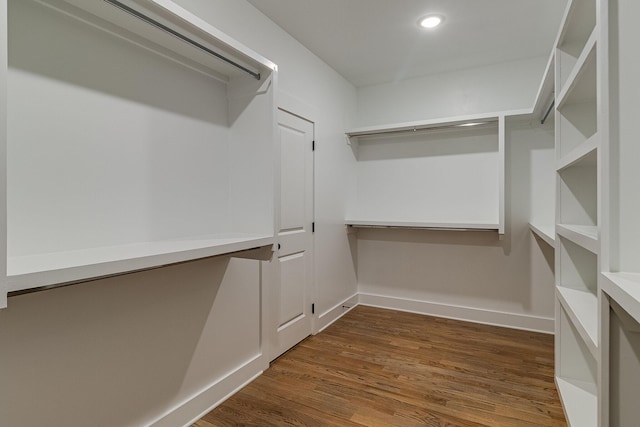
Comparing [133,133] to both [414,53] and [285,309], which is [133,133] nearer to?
[285,309]

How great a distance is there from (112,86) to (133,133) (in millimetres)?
217

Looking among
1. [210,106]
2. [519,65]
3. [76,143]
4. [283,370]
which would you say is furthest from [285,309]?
[519,65]

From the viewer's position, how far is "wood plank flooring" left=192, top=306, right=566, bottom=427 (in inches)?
75.1

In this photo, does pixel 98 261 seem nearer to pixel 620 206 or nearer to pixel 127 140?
pixel 127 140

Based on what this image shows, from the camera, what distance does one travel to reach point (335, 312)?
350 centimetres

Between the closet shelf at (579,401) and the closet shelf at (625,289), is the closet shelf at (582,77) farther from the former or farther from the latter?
the closet shelf at (579,401)

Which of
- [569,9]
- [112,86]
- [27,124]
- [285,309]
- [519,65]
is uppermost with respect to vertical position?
[519,65]

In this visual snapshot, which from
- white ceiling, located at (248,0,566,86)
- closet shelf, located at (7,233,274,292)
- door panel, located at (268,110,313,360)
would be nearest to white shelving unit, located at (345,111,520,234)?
white ceiling, located at (248,0,566,86)

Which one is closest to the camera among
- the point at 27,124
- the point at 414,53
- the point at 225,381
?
the point at 27,124

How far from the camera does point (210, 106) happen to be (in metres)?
2.03

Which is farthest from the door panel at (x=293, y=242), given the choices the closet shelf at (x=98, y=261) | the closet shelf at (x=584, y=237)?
the closet shelf at (x=584, y=237)

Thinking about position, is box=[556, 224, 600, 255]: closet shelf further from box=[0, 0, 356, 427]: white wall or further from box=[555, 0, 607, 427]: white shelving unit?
Result: box=[0, 0, 356, 427]: white wall

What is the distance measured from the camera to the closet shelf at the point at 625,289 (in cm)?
86

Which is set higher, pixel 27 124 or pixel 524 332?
pixel 27 124
